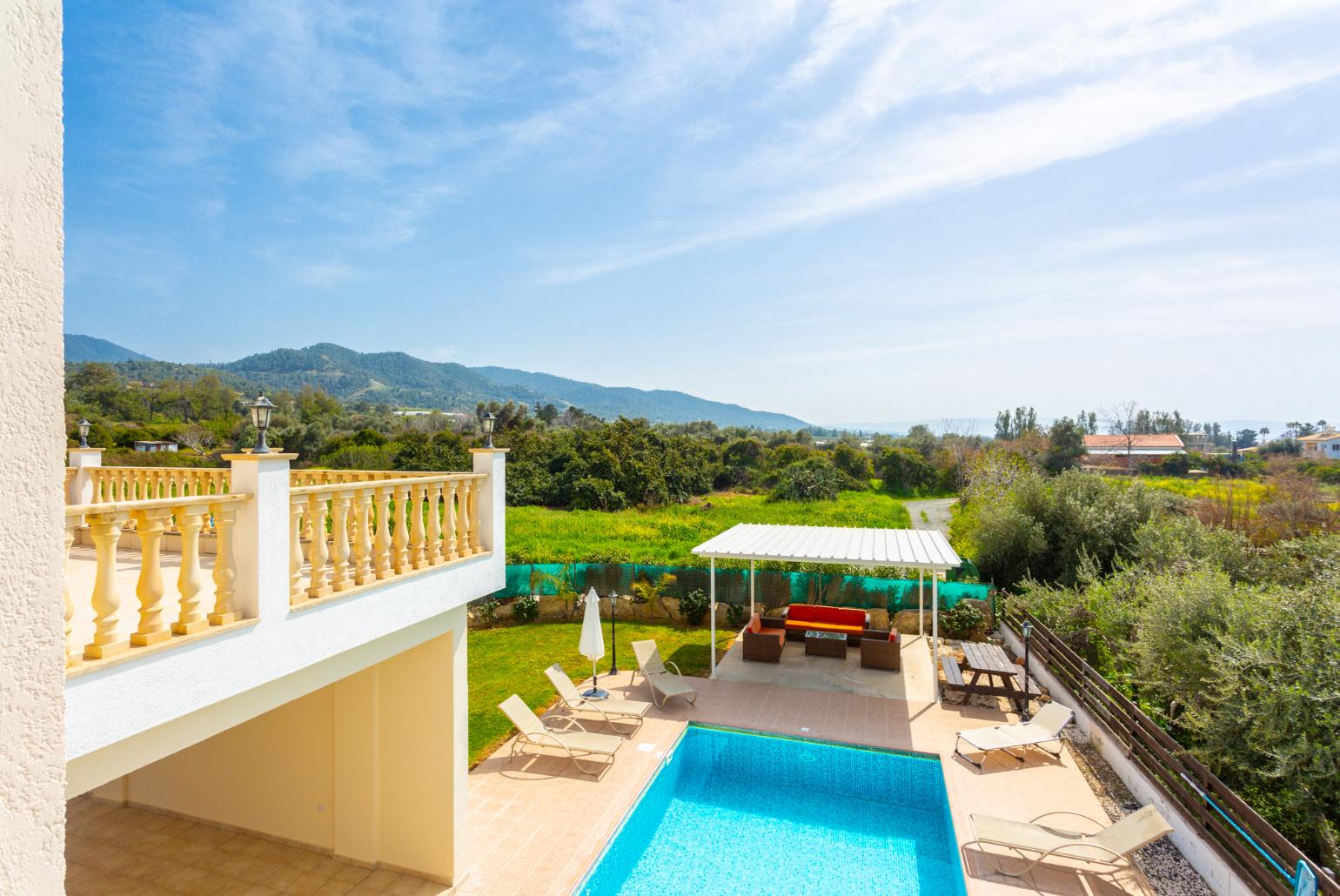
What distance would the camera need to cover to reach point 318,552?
183 inches

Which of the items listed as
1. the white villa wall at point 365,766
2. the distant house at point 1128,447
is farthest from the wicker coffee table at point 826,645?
the distant house at point 1128,447

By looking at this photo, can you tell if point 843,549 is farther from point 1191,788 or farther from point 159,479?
point 159,479

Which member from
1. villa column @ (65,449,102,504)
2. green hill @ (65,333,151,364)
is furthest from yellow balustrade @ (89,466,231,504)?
green hill @ (65,333,151,364)

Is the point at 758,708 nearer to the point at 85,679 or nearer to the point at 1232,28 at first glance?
the point at 85,679

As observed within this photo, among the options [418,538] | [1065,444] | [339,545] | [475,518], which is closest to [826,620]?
[475,518]

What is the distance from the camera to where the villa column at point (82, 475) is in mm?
7797

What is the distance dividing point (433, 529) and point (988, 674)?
10.4 meters

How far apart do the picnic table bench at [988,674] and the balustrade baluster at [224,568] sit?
11.1 metres

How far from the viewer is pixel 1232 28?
9.90 m

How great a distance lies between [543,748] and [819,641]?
670 centimetres

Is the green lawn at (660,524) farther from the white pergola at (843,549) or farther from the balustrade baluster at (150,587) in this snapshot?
the balustrade baluster at (150,587)

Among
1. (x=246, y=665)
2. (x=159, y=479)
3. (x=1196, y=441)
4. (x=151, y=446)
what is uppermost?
(x=1196, y=441)

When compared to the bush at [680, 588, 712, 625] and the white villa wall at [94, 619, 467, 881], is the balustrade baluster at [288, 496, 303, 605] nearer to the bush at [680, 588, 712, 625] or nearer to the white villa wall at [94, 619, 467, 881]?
the white villa wall at [94, 619, 467, 881]

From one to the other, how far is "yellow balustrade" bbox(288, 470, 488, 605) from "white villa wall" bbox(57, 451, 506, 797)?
14 cm
